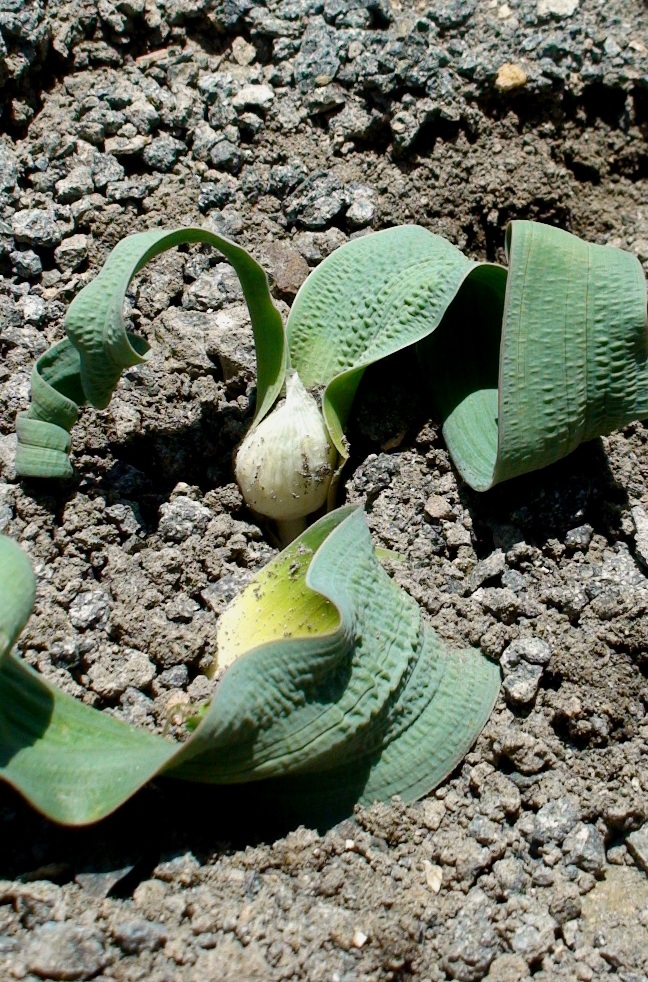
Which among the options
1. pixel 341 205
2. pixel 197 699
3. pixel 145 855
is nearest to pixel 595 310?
pixel 341 205

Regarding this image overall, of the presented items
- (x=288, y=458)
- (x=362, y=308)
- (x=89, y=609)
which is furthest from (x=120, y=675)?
(x=362, y=308)

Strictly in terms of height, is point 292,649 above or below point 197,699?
above

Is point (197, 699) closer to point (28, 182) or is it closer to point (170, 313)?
point (170, 313)

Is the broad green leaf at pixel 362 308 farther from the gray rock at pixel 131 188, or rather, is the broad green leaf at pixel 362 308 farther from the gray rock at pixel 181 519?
the gray rock at pixel 131 188

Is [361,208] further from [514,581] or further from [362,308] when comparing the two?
[514,581]

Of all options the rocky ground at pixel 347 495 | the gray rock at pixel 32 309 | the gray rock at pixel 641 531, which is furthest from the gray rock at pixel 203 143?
the gray rock at pixel 641 531
